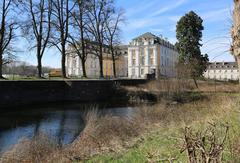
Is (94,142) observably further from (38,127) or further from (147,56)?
(147,56)

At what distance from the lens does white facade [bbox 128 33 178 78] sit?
274 feet

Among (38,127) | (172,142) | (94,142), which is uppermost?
(172,142)

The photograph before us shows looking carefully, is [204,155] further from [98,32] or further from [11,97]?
[98,32]

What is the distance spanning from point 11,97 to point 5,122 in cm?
907

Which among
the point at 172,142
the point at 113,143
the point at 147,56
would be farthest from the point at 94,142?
the point at 147,56

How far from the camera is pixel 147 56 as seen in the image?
8462cm

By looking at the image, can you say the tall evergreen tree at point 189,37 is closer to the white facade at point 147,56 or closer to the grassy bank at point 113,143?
the white facade at point 147,56

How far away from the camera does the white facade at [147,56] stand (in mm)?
83438

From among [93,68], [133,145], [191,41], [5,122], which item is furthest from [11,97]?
[93,68]

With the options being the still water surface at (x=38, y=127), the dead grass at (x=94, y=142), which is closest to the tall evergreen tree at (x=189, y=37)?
the still water surface at (x=38, y=127)

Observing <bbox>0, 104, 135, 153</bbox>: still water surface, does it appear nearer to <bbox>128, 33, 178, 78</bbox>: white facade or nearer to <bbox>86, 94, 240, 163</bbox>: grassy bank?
<bbox>86, 94, 240, 163</bbox>: grassy bank

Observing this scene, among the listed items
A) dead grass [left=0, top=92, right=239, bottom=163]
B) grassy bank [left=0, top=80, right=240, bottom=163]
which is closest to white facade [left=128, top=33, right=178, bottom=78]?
dead grass [left=0, top=92, right=239, bottom=163]

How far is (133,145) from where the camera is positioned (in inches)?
363

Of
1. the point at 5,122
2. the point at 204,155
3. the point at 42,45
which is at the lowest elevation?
the point at 5,122
